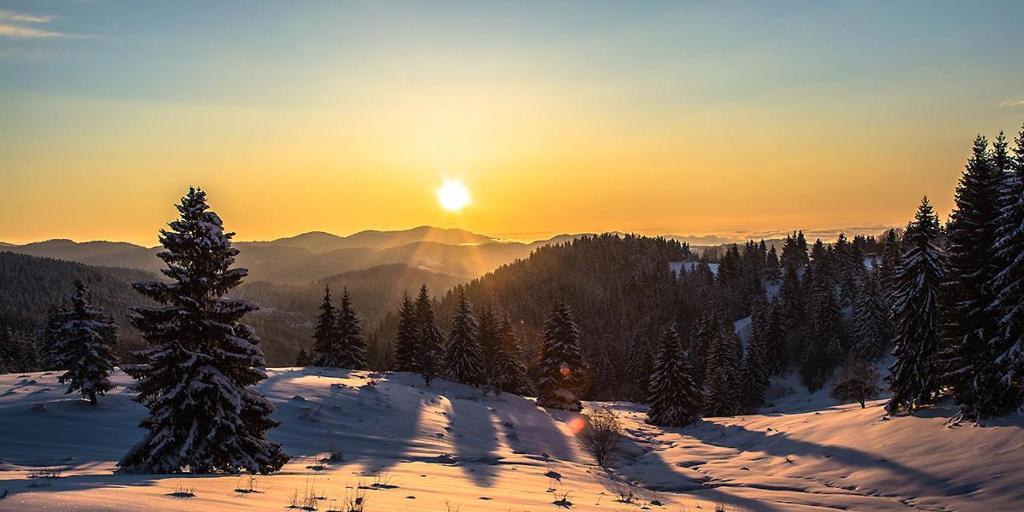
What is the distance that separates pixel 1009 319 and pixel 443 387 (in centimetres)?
4471

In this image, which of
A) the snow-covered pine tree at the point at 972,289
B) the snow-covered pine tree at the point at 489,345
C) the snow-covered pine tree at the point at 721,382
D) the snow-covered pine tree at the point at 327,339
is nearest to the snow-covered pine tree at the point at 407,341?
the snow-covered pine tree at the point at 327,339

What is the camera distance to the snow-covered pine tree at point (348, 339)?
61750mm

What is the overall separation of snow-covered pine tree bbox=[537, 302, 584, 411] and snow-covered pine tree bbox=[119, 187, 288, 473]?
3977cm

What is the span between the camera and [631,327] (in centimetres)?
13950

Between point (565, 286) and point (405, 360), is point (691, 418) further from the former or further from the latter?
point (565, 286)

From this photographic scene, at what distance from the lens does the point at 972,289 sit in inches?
1094

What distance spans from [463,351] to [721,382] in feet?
114

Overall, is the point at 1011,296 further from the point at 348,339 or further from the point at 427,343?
the point at 348,339

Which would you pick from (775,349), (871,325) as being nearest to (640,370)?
(775,349)

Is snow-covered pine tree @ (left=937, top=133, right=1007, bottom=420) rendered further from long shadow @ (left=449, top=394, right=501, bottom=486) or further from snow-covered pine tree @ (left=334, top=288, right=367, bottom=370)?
snow-covered pine tree @ (left=334, top=288, right=367, bottom=370)

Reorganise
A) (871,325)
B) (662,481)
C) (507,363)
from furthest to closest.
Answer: (871,325)
(507,363)
(662,481)

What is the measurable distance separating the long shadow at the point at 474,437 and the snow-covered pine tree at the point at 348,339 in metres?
20.4

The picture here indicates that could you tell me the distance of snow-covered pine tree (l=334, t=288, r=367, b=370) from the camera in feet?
203

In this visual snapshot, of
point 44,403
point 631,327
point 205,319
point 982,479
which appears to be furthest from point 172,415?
point 631,327
